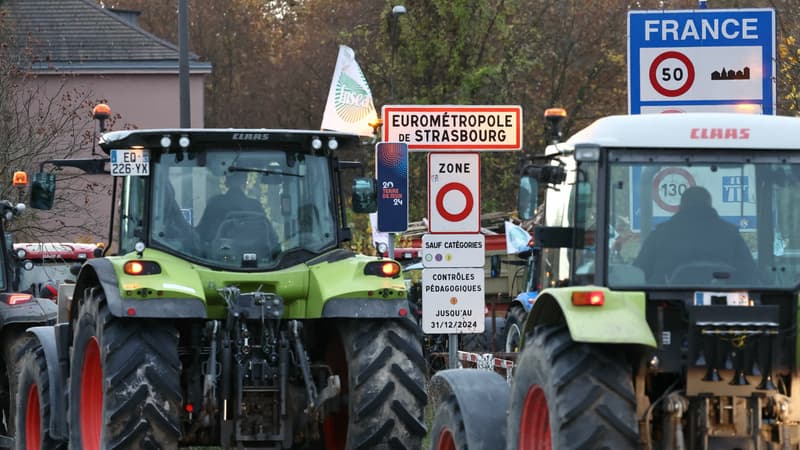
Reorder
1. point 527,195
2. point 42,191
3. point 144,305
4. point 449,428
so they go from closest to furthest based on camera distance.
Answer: point 527,195, point 449,428, point 144,305, point 42,191

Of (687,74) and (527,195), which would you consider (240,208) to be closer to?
(527,195)

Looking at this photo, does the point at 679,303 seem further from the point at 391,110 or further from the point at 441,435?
the point at 391,110

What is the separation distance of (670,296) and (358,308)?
3.42 metres

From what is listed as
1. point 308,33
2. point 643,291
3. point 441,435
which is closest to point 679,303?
point 643,291

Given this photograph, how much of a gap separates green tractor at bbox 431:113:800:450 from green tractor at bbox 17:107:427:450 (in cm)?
260

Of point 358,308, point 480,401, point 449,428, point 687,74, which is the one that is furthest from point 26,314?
point 480,401

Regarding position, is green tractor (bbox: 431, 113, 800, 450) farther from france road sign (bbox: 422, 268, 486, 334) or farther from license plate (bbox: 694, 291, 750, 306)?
france road sign (bbox: 422, 268, 486, 334)

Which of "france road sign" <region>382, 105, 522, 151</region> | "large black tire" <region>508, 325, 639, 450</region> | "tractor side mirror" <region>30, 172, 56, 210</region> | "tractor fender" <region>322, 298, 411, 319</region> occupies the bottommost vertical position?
"large black tire" <region>508, 325, 639, 450</region>

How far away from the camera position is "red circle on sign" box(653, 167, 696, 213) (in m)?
8.08

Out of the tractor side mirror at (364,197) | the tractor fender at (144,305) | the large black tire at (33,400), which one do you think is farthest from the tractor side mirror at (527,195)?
the large black tire at (33,400)

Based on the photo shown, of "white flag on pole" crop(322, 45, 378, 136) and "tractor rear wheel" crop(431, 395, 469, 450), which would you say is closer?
"tractor rear wheel" crop(431, 395, 469, 450)

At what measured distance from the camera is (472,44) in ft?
126

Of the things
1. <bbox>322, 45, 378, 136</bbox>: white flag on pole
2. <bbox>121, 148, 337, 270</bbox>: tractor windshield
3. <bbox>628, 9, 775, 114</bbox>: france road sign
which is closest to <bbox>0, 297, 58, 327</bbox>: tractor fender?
<bbox>121, 148, 337, 270</bbox>: tractor windshield

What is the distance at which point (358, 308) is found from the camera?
Result: 1101 centimetres
